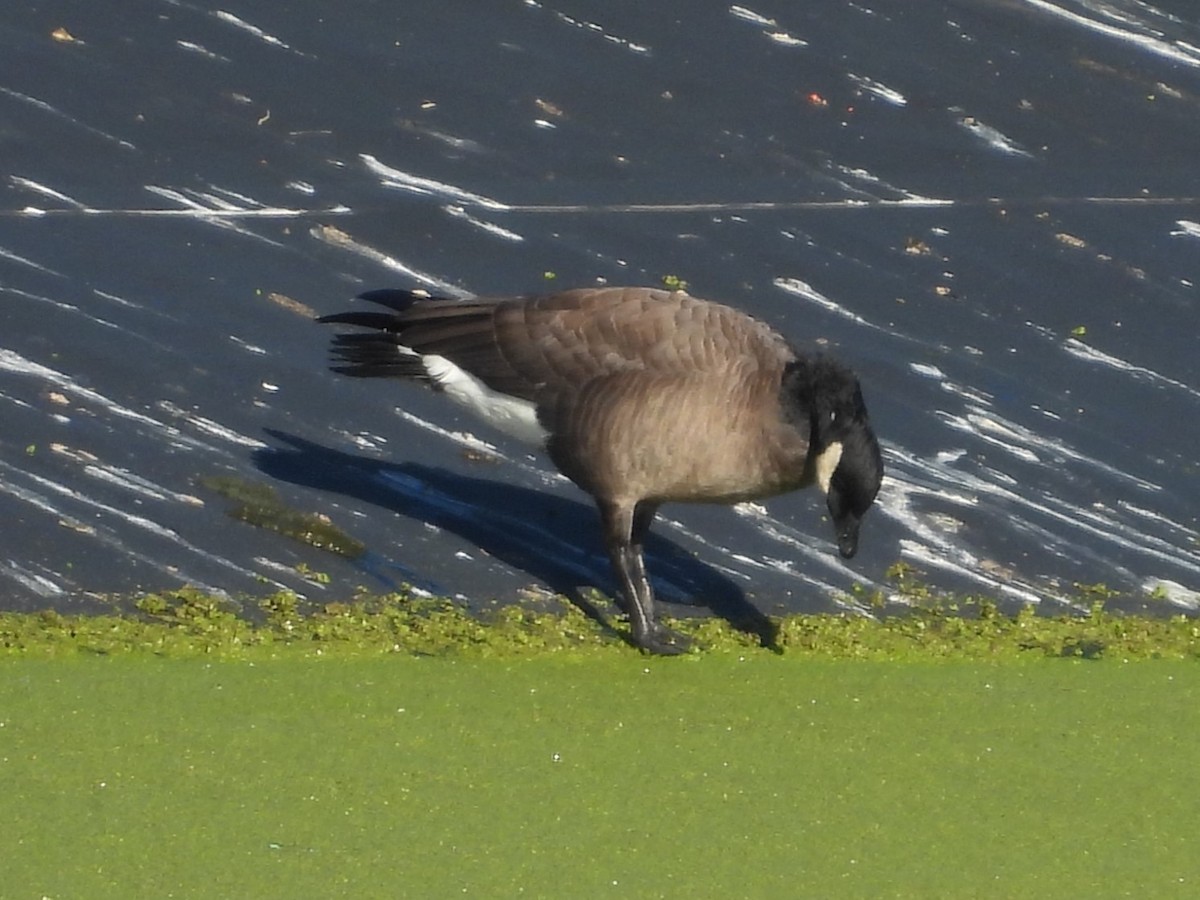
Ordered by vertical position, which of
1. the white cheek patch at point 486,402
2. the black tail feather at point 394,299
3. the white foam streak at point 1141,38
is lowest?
the white cheek patch at point 486,402

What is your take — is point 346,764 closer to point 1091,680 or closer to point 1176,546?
point 1091,680

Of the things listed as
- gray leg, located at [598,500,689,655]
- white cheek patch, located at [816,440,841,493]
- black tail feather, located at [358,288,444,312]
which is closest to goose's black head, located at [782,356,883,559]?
white cheek patch, located at [816,440,841,493]

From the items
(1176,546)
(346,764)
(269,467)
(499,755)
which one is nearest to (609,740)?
(499,755)

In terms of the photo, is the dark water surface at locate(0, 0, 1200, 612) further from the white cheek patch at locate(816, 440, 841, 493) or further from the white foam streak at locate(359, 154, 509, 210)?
the white cheek patch at locate(816, 440, 841, 493)

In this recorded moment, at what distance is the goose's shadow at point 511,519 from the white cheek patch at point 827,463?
0.57 m

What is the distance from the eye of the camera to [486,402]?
5.45 meters

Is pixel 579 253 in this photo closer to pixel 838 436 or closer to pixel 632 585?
pixel 632 585

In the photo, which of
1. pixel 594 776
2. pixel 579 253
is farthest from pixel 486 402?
pixel 579 253

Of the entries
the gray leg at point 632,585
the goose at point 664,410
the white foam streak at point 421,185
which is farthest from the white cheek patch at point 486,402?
the white foam streak at point 421,185

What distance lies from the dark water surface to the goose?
1.46ft

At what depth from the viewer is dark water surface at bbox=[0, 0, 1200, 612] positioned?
18.5ft

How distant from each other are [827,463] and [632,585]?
2.19 feet

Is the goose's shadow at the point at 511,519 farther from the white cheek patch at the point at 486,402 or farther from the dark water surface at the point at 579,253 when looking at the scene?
the white cheek patch at the point at 486,402

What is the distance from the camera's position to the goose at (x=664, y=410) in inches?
195
